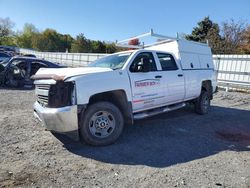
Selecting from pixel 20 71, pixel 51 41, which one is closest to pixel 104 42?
pixel 51 41

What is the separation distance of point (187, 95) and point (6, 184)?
17.2ft

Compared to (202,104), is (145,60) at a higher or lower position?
higher

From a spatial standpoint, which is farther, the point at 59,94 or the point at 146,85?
the point at 146,85

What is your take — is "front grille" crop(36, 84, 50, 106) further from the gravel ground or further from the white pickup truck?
the gravel ground

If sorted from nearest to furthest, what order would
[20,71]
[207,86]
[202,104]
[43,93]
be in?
1. [43,93]
2. [202,104]
3. [207,86]
4. [20,71]

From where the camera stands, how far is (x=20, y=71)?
12875 mm

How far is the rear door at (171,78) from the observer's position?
656 centimetres

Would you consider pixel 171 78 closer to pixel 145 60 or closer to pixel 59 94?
pixel 145 60

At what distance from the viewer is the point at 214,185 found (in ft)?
12.4

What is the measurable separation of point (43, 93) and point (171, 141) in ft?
9.38

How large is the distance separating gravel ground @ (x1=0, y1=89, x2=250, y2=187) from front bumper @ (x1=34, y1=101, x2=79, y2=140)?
43 cm

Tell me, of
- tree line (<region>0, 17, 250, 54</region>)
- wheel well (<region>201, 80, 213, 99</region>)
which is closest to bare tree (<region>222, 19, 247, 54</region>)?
tree line (<region>0, 17, 250, 54</region>)

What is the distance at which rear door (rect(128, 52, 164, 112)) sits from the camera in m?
5.71

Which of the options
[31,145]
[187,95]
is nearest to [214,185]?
[31,145]
